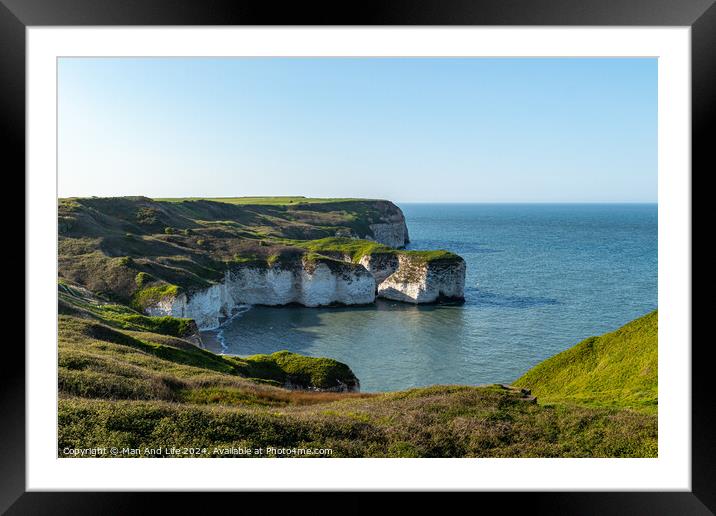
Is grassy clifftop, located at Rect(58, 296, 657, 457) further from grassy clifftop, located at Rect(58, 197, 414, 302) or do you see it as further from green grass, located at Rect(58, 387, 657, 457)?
grassy clifftop, located at Rect(58, 197, 414, 302)

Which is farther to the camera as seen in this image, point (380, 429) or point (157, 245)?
point (157, 245)

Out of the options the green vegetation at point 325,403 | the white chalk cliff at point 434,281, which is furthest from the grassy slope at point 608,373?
the white chalk cliff at point 434,281

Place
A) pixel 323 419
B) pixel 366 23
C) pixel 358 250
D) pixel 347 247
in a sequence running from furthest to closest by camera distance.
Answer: pixel 347 247, pixel 358 250, pixel 323 419, pixel 366 23

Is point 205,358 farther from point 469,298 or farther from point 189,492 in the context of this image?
point 469,298

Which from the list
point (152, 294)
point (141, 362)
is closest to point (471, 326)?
point (152, 294)

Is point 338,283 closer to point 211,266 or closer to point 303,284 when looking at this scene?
point 303,284

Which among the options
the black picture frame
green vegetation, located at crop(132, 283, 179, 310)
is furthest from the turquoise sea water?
the black picture frame

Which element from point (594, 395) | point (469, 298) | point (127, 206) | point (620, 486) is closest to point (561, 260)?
point (469, 298)
